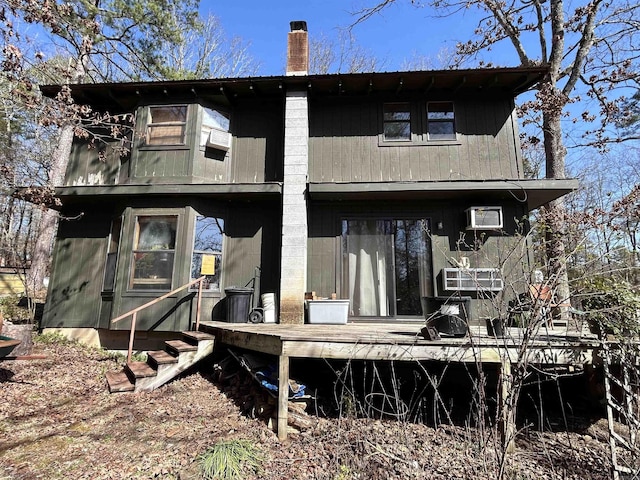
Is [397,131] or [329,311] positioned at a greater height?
[397,131]

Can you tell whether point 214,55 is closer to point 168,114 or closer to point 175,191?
point 168,114

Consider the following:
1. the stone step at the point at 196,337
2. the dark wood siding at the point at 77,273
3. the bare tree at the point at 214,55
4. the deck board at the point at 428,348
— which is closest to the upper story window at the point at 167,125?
the dark wood siding at the point at 77,273

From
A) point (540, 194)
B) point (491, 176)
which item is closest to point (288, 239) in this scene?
point (491, 176)

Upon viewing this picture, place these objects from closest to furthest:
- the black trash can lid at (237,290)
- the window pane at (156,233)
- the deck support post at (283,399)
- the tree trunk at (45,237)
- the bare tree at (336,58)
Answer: the deck support post at (283,399), the black trash can lid at (237,290), the window pane at (156,233), the tree trunk at (45,237), the bare tree at (336,58)

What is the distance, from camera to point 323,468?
9.81 feet

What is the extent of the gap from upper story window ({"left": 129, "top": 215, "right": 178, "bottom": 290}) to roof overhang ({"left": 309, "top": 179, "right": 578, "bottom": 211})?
A: 2956mm

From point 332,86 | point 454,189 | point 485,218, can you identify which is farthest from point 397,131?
point 485,218

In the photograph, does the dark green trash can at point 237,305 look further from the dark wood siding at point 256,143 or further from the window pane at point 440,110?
the window pane at point 440,110

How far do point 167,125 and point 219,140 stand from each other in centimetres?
118

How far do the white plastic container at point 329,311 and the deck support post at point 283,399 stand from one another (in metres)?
2.26

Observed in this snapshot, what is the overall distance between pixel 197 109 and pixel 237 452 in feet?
20.9

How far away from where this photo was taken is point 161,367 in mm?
4641

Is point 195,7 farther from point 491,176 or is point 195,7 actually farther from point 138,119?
point 491,176

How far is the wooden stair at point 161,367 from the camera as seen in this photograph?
4.46m
